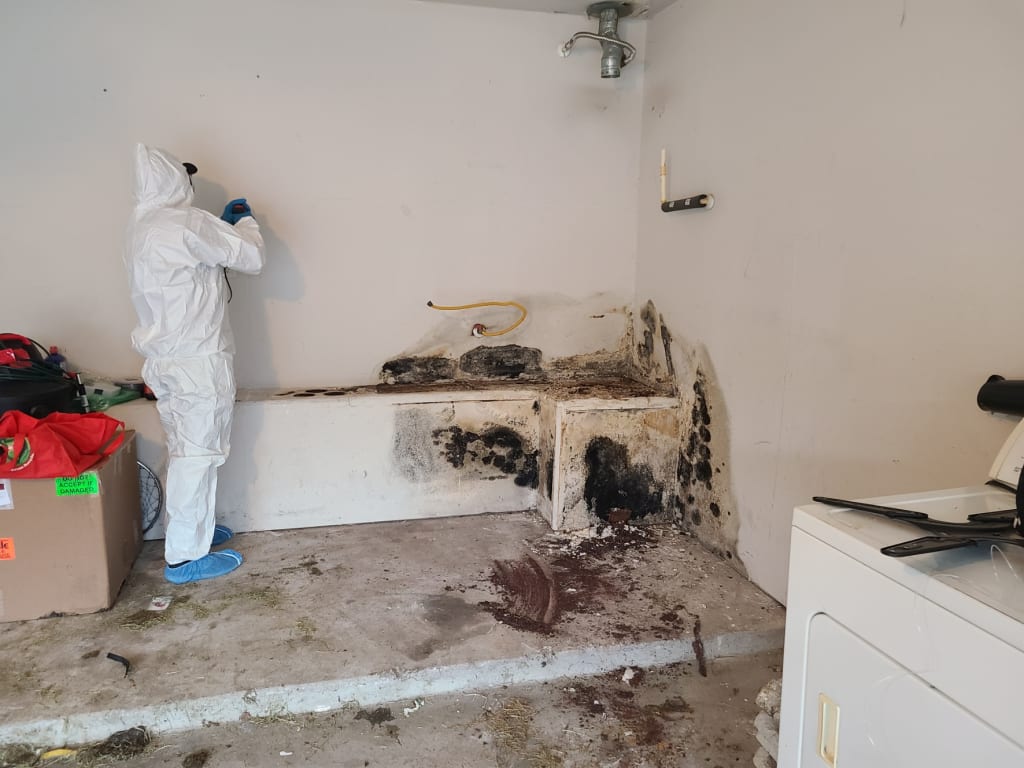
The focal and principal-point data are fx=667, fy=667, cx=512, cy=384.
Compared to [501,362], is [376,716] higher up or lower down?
lower down

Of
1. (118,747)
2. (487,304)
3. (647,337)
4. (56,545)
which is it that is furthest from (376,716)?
(647,337)

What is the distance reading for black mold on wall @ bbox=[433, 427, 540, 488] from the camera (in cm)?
318

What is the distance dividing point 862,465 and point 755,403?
57cm

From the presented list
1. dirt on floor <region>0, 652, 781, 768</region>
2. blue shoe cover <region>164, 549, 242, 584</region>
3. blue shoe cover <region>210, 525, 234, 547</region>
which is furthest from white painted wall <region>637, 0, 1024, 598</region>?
blue shoe cover <region>210, 525, 234, 547</region>

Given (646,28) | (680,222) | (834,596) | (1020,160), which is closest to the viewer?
(834,596)

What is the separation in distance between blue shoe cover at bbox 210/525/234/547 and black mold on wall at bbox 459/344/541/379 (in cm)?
134

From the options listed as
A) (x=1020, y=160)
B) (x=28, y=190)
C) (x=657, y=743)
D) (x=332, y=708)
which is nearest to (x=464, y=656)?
(x=332, y=708)

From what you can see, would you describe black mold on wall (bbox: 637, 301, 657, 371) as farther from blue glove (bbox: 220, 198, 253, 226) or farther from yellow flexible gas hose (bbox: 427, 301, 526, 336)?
blue glove (bbox: 220, 198, 253, 226)

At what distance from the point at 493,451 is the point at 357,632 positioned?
118 cm

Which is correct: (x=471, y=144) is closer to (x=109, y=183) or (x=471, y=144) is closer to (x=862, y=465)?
(x=109, y=183)

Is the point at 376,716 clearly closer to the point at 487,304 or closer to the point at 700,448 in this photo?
the point at 700,448

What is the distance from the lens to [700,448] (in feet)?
9.77

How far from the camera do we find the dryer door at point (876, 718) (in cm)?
89

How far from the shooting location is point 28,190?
9.46 feet
